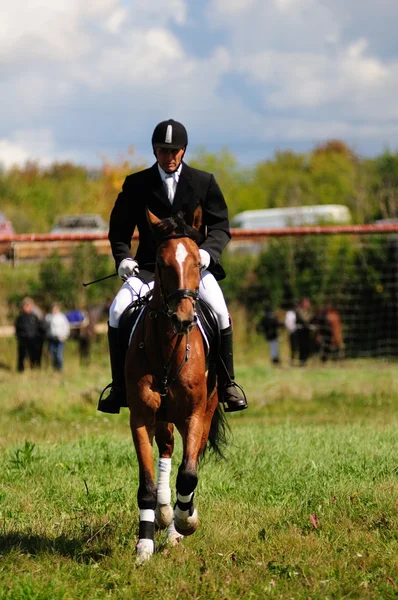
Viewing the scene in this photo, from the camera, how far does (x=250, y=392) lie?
1678cm

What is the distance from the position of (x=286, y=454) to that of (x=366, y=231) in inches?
409

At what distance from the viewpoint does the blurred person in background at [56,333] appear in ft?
78.6

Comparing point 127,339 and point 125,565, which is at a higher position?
point 127,339

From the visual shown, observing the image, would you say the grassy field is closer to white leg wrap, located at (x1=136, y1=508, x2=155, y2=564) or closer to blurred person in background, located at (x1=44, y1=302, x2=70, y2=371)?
white leg wrap, located at (x1=136, y1=508, x2=155, y2=564)

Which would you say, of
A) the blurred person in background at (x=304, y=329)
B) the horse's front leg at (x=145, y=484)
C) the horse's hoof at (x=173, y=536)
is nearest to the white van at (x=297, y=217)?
the blurred person in background at (x=304, y=329)

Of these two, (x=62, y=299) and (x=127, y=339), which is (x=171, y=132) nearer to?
(x=127, y=339)

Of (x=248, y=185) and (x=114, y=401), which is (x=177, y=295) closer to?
(x=114, y=401)

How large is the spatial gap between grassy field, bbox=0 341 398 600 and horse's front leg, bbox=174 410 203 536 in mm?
171

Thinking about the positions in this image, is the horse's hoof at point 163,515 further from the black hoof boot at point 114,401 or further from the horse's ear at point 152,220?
the horse's ear at point 152,220

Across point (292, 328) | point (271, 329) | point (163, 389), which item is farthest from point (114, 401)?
point (292, 328)

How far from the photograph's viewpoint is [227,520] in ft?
24.1

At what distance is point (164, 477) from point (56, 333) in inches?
655

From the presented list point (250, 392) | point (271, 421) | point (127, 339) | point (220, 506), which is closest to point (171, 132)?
point (127, 339)

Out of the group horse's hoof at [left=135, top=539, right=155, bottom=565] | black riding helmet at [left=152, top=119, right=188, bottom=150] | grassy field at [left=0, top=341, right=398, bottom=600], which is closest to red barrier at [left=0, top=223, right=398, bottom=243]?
grassy field at [left=0, top=341, right=398, bottom=600]
